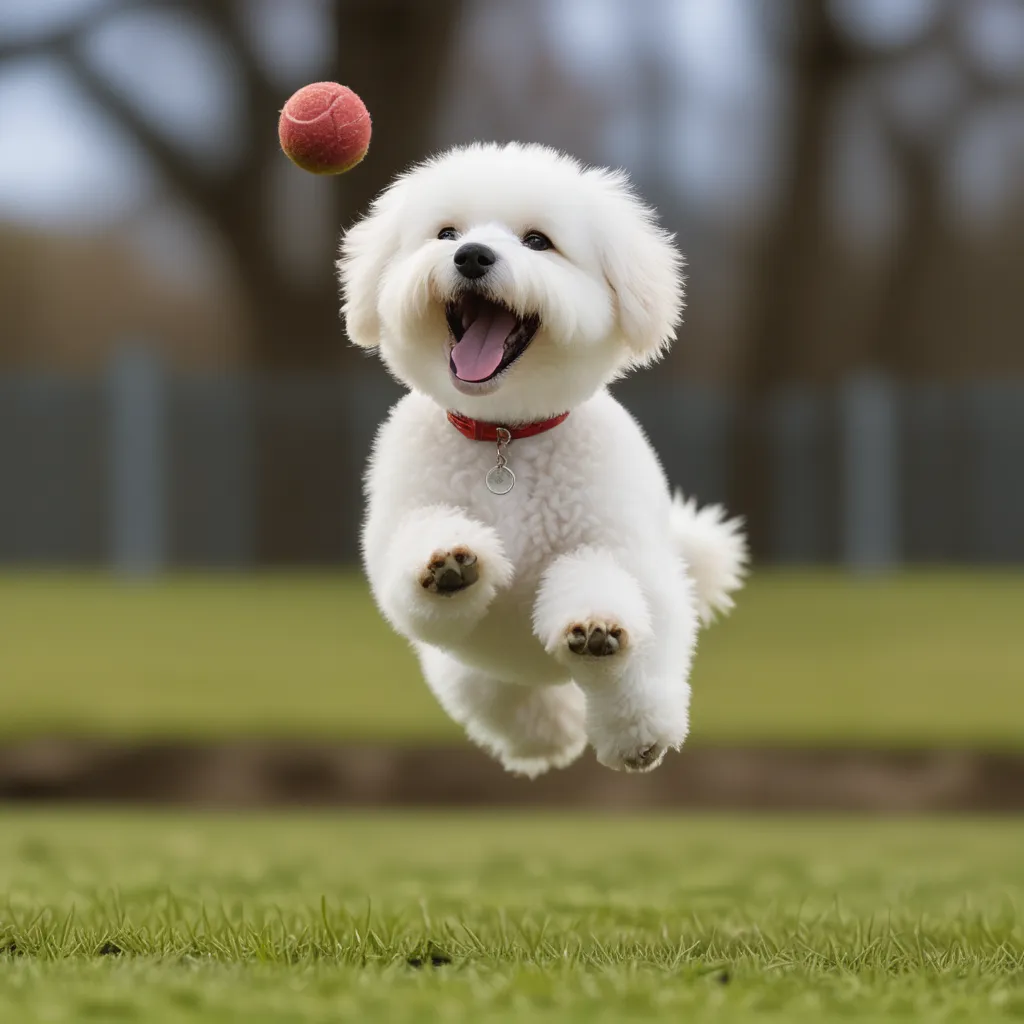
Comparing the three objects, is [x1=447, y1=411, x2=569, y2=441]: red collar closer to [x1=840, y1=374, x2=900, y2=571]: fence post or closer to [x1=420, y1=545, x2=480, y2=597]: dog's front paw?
[x1=420, y1=545, x2=480, y2=597]: dog's front paw

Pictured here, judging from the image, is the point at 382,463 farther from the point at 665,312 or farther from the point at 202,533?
the point at 202,533

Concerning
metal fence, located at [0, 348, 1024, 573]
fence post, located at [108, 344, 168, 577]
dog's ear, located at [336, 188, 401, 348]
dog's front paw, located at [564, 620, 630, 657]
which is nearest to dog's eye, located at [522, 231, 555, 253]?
dog's ear, located at [336, 188, 401, 348]

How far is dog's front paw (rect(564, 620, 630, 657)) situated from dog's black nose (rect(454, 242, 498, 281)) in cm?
55

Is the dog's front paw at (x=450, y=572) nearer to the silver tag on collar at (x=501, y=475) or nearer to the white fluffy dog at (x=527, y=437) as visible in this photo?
the white fluffy dog at (x=527, y=437)

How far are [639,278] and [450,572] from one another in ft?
1.99

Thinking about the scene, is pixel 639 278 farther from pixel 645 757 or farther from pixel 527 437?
pixel 645 757

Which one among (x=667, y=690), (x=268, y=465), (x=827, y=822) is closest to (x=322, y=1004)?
(x=667, y=690)

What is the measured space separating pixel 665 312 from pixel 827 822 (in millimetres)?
5535

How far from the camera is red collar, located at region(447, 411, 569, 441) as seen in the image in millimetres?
2869

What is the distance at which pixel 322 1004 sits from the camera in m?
3.00

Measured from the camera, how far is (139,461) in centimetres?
1686

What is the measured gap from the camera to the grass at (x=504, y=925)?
10.2ft

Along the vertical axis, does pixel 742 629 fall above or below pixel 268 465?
below

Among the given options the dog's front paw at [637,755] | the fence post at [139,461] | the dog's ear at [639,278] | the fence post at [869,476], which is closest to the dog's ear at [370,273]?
the dog's ear at [639,278]
